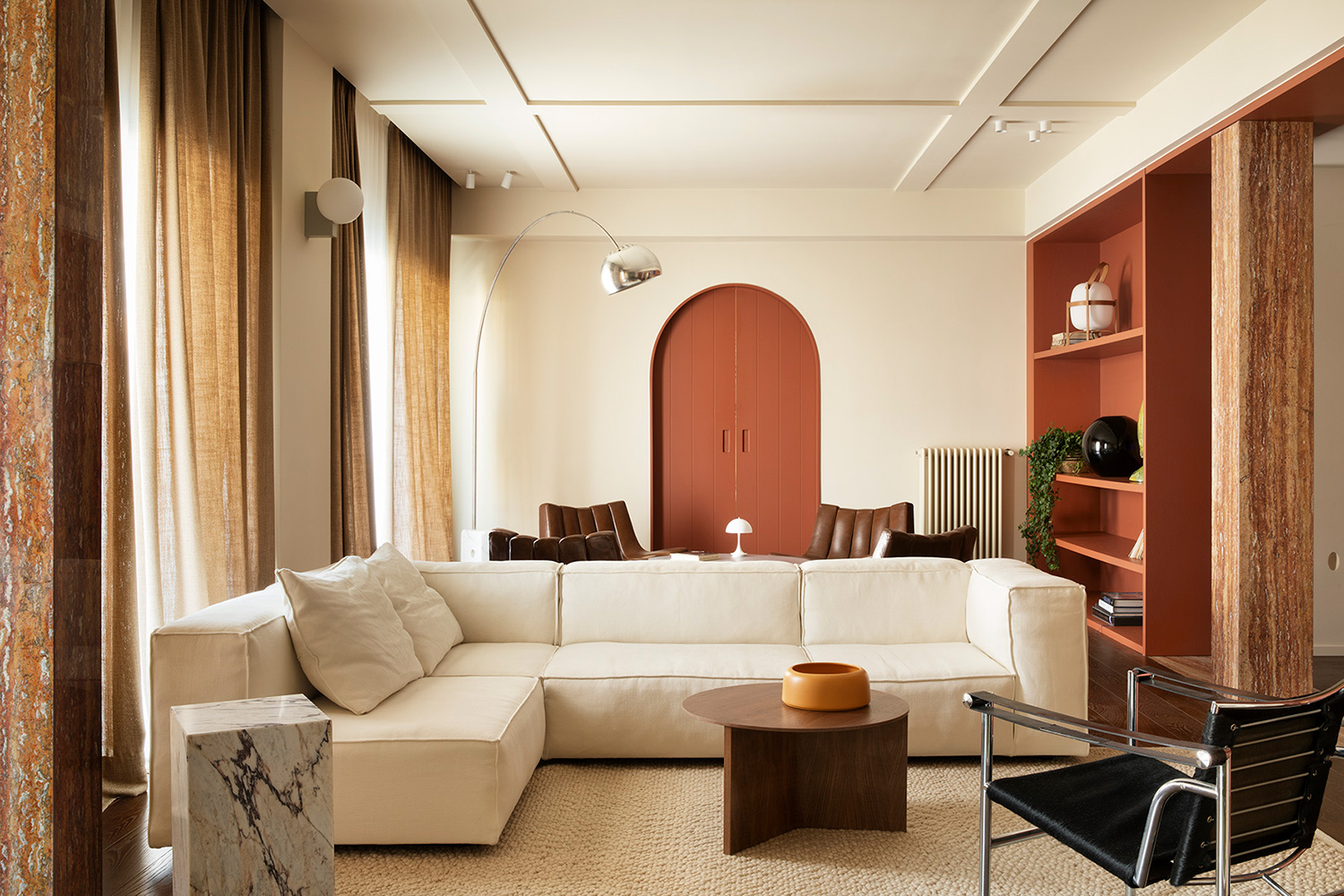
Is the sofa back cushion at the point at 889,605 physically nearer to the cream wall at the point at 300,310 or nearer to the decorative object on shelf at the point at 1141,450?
the decorative object on shelf at the point at 1141,450

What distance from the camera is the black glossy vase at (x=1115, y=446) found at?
5.32m

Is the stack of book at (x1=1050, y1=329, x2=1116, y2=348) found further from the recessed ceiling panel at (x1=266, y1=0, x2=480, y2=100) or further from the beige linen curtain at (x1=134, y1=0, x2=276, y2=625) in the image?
the beige linen curtain at (x1=134, y1=0, x2=276, y2=625)

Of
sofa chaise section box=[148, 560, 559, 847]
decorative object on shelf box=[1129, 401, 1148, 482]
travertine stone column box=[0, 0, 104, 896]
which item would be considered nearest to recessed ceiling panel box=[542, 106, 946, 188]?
decorative object on shelf box=[1129, 401, 1148, 482]

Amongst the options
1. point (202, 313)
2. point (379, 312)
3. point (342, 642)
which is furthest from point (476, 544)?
point (342, 642)

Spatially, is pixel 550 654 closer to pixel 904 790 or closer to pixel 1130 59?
pixel 904 790

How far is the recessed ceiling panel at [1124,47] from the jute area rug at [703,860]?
313 cm

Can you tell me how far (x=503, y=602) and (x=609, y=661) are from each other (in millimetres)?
581

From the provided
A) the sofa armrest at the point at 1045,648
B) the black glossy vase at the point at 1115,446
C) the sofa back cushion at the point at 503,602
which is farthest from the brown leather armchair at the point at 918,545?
the black glossy vase at the point at 1115,446

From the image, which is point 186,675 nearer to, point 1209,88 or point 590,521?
point 590,521

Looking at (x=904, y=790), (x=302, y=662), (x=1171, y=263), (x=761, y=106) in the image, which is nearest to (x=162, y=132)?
(x=302, y=662)

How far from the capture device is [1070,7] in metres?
3.62

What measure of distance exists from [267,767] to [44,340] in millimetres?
962

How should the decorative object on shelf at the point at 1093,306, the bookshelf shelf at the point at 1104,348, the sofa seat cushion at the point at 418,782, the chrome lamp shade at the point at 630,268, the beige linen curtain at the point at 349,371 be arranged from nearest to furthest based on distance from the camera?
the sofa seat cushion at the point at 418,782 < the beige linen curtain at the point at 349,371 < the chrome lamp shade at the point at 630,268 < the bookshelf shelf at the point at 1104,348 < the decorative object on shelf at the point at 1093,306

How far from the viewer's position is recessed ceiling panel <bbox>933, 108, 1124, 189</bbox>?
4980 mm
